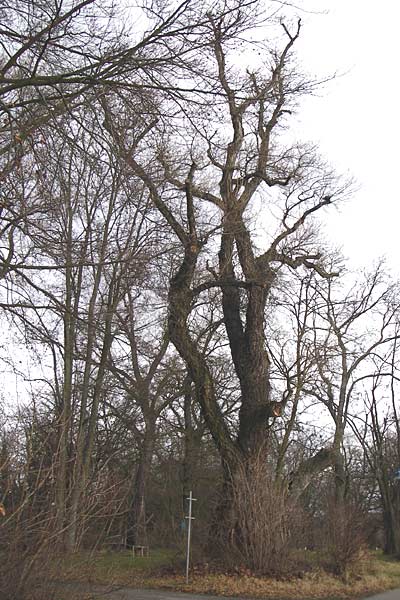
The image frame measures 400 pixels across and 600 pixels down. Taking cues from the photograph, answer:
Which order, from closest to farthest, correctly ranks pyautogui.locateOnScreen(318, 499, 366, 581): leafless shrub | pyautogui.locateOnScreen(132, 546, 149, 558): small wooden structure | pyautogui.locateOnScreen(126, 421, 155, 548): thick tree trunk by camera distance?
pyautogui.locateOnScreen(318, 499, 366, 581): leafless shrub
pyautogui.locateOnScreen(132, 546, 149, 558): small wooden structure
pyautogui.locateOnScreen(126, 421, 155, 548): thick tree trunk

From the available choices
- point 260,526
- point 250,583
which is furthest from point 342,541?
point 250,583

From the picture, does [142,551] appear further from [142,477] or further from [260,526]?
[260,526]

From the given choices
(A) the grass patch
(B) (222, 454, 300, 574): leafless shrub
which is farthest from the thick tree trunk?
(B) (222, 454, 300, 574): leafless shrub

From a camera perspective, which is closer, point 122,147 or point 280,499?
point 122,147

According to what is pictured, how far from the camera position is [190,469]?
31344 mm

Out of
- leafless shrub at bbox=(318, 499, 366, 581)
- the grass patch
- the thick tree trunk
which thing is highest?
the thick tree trunk

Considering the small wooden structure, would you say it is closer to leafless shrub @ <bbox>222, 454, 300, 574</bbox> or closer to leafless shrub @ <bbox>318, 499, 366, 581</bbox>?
leafless shrub @ <bbox>222, 454, 300, 574</bbox>

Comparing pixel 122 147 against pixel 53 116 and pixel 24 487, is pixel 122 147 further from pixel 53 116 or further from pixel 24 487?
pixel 24 487

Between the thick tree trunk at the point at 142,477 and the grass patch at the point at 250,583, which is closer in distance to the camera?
the grass patch at the point at 250,583

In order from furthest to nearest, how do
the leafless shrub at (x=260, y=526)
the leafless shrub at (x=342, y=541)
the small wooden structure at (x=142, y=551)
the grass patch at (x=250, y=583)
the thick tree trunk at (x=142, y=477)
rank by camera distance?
the thick tree trunk at (x=142, y=477) < the small wooden structure at (x=142, y=551) < the leafless shrub at (x=342, y=541) < the leafless shrub at (x=260, y=526) < the grass patch at (x=250, y=583)

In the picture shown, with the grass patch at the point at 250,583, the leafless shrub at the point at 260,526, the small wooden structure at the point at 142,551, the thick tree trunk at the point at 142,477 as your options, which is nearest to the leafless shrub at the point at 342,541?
the grass patch at the point at 250,583

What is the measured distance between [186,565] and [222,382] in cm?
1408

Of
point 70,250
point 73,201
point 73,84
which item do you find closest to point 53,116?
point 73,84

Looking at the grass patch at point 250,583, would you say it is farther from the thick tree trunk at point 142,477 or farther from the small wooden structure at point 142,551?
the thick tree trunk at point 142,477
